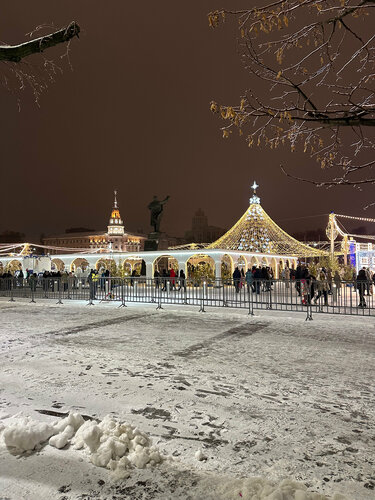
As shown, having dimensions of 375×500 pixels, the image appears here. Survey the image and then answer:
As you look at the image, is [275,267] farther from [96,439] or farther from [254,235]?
[96,439]

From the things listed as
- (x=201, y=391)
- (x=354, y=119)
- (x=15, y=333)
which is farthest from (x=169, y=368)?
(x=15, y=333)

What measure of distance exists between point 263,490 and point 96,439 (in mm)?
1552

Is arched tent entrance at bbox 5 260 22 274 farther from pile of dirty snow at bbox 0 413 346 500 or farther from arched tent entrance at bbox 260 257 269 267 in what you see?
pile of dirty snow at bbox 0 413 346 500

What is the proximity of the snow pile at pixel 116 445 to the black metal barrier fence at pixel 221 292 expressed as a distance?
9424 millimetres

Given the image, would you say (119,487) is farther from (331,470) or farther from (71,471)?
(331,470)

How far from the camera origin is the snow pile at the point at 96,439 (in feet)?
10.1

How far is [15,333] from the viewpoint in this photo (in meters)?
9.71

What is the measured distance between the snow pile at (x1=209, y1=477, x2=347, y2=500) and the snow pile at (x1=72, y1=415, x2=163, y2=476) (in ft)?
1.98

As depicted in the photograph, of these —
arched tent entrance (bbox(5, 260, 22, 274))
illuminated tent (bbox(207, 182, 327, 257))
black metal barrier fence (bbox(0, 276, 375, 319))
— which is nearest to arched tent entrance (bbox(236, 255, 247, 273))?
illuminated tent (bbox(207, 182, 327, 257))

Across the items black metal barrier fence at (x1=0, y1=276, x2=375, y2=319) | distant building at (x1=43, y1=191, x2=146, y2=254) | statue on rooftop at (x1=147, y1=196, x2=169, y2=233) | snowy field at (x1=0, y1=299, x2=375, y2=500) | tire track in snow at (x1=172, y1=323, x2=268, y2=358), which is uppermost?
distant building at (x1=43, y1=191, x2=146, y2=254)

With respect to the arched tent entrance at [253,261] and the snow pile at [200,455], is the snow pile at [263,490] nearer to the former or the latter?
the snow pile at [200,455]

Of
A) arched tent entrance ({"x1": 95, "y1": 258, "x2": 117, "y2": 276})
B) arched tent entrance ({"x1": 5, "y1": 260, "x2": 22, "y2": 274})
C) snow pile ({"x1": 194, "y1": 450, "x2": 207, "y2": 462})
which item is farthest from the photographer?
arched tent entrance ({"x1": 5, "y1": 260, "x2": 22, "y2": 274})

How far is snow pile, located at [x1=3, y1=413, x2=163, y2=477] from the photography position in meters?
3.09

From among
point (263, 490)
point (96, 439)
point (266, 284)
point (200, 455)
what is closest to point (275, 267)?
point (266, 284)
